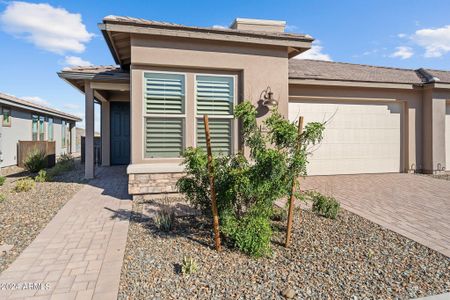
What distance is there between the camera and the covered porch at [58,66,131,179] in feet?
25.5

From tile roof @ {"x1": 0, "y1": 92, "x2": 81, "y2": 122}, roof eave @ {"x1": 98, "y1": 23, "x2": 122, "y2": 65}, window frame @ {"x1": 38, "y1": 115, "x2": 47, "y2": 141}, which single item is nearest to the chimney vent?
roof eave @ {"x1": 98, "y1": 23, "x2": 122, "y2": 65}

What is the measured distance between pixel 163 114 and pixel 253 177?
3.43 m

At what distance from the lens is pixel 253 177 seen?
3.38 metres

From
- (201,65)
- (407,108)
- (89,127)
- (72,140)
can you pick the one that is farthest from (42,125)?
(407,108)

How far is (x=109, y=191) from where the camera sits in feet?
22.4

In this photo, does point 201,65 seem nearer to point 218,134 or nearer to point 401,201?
point 218,134

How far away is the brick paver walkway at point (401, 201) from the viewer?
420 cm

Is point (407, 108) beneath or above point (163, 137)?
above

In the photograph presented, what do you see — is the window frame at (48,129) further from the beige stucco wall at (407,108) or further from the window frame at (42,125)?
the beige stucco wall at (407,108)

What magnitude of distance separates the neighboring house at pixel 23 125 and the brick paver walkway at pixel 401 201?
504 inches

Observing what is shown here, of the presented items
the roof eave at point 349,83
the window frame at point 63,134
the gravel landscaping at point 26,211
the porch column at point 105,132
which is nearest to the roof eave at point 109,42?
the gravel landscaping at point 26,211

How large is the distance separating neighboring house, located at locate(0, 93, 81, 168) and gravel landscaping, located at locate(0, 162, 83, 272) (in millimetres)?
5040

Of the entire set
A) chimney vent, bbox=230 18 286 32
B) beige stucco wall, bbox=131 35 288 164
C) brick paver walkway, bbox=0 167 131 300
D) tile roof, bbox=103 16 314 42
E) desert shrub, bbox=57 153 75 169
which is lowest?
brick paver walkway, bbox=0 167 131 300

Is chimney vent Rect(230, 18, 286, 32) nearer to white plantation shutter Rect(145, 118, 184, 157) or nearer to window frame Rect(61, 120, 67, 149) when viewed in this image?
white plantation shutter Rect(145, 118, 184, 157)
